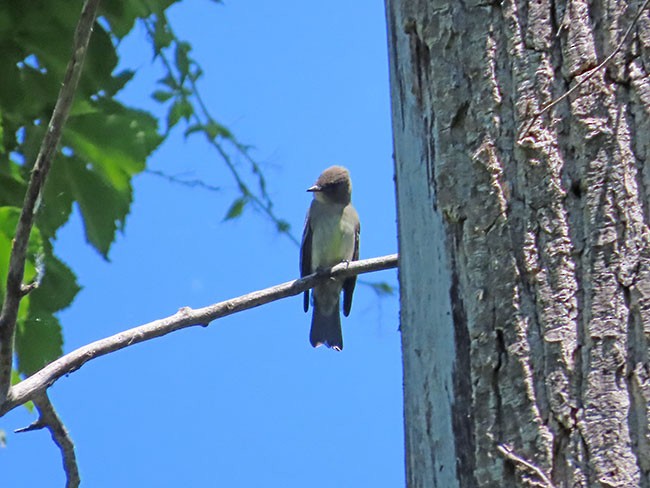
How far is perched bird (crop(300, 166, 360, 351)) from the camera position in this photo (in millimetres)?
4742

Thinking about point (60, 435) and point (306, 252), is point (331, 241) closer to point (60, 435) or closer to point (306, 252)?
point (306, 252)

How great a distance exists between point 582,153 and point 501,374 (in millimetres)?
221

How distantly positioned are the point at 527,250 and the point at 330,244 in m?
3.91

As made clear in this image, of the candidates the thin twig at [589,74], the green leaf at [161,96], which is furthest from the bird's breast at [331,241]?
the thin twig at [589,74]

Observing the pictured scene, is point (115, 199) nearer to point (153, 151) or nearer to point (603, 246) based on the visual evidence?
A: point (153, 151)

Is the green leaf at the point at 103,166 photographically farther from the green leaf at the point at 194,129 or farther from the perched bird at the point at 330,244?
the perched bird at the point at 330,244

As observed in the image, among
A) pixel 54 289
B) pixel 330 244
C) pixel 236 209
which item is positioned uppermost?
pixel 330 244

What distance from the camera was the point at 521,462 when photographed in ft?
2.86

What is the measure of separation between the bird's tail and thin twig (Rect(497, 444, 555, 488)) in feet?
12.4

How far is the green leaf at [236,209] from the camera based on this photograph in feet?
8.49

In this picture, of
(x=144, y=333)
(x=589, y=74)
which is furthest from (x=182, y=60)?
(x=589, y=74)

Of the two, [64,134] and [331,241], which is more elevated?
[331,241]

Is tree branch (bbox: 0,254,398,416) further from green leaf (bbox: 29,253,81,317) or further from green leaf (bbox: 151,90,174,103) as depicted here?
green leaf (bbox: 151,90,174,103)

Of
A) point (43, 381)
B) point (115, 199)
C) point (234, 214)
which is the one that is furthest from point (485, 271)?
point (234, 214)
